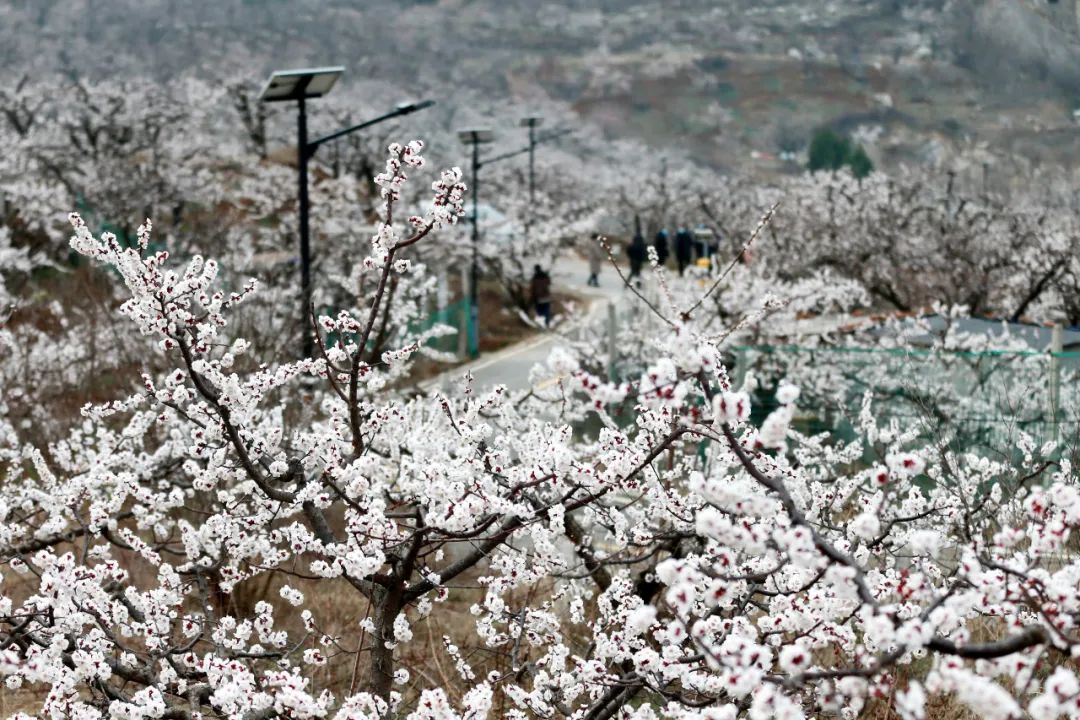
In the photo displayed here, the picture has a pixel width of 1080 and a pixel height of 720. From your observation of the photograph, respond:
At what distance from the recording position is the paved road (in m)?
20.1

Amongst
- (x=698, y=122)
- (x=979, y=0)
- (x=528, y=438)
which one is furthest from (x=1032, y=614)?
(x=698, y=122)

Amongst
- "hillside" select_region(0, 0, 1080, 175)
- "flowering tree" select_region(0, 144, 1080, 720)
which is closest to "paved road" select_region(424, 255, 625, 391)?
"flowering tree" select_region(0, 144, 1080, 720)

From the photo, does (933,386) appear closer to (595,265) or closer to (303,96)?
(303,96)

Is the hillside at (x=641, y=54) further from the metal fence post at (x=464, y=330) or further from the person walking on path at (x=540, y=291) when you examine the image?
the metal fence post at (x=464, y=330)

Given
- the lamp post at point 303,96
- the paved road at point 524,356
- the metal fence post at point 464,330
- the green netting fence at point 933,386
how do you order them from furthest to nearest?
the metal fence post at point 464,330, the paved road at point 524,356, the lamp post at point 303,96, the green netting fence at point 933,386

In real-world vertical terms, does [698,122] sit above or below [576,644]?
below

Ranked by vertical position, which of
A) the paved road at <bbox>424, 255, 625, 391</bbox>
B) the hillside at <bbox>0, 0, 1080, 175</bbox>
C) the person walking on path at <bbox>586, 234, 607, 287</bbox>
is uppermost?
the paved road at <bbox>424, 255, 625, 391</bbox>

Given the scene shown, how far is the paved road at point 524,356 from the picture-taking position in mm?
20125

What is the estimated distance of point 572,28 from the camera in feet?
452

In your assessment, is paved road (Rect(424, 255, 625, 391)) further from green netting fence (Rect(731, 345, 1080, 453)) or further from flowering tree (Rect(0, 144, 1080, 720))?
flowering tree (Rect(0, 144, 1080, 720))

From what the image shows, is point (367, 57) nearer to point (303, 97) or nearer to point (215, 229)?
point (215, 229)

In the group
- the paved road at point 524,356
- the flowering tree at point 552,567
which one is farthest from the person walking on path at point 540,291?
the flowering tree at point 552,567

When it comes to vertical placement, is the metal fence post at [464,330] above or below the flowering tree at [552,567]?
below

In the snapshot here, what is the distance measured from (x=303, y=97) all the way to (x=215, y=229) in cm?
1417
